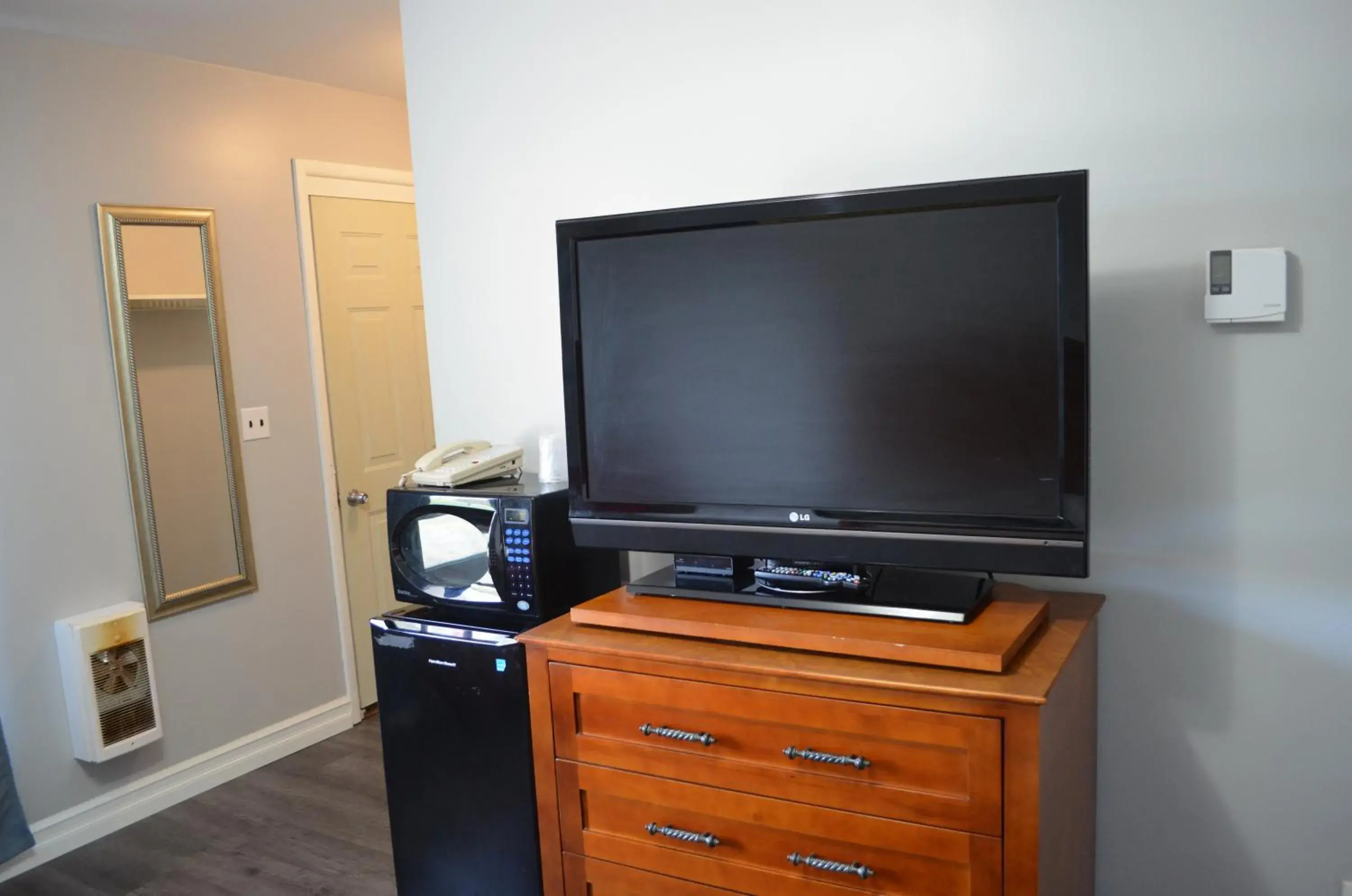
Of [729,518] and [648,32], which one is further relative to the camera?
[648,32]

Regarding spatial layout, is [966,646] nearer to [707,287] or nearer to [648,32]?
[707,287]

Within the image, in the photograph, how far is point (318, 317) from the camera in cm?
373

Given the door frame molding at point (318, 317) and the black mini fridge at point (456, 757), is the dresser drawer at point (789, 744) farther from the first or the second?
Result: the door frame molding at point (318, 317)

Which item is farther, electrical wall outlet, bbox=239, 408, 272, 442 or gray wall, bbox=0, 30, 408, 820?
electrical wall outlet, bbox=239, 408, 272, 442

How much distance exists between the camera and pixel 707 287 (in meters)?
1.82

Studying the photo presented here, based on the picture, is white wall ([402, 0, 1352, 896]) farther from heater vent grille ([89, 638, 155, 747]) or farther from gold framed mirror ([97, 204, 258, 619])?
heater vent grille ([89, 638, 155, 747])

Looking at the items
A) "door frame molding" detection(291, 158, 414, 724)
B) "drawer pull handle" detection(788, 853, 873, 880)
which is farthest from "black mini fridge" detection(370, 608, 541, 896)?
"door frame molding" detection(291, 158, 414, 724)

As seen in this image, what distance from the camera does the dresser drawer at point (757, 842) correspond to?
4.82 feet

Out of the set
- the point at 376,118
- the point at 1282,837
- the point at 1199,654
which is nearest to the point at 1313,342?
the point at 1199,654

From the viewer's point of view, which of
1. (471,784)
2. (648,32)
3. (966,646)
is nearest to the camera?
(966,646)

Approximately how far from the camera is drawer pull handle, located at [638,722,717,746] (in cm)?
164

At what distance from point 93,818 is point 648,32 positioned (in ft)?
9.28

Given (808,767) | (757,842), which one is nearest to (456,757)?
(757,842)

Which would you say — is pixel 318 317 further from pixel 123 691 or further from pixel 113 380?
pixel 123 691
